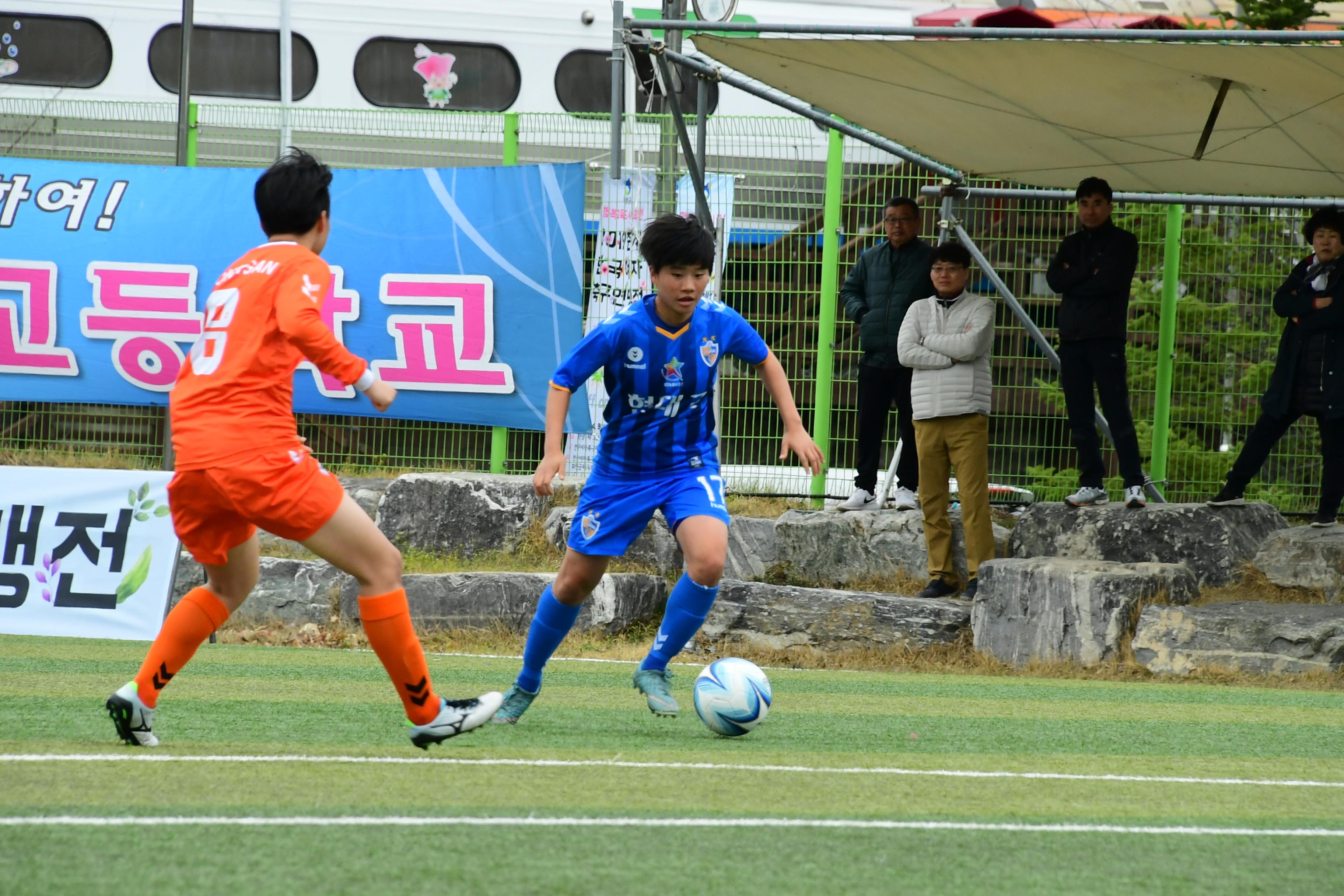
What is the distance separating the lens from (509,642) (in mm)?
9258

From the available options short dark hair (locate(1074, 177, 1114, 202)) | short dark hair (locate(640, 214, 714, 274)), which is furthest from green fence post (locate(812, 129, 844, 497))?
short dark hair (locate(640, 214, 714, 274))

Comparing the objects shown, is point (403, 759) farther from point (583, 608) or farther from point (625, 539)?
point (583, 608)

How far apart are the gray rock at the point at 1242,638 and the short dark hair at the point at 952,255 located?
2.43 m

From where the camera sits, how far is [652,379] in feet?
18.1

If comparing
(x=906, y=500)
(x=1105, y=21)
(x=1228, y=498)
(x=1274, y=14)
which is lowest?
(x=906, y=500)

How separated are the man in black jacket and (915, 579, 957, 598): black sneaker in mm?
1072

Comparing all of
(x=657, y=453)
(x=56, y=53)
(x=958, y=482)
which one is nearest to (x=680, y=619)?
(x=657, y=453)

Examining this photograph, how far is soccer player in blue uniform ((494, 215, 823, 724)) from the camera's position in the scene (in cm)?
539

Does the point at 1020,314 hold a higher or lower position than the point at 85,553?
higher

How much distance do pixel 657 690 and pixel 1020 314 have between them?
5.60m

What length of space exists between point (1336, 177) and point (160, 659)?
864 centimetres

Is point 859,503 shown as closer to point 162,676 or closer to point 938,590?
point 938,590

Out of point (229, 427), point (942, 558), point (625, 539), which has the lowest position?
point (942, 558)

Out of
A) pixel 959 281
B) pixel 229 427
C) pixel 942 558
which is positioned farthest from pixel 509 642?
pixel 229 427
